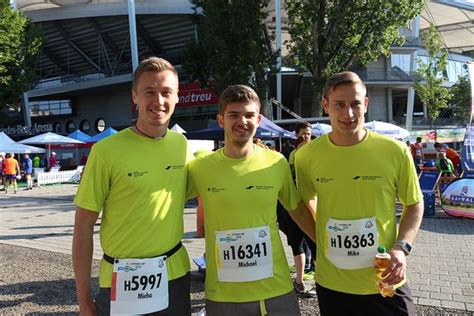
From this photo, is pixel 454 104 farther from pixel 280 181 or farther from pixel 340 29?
pixel 280 181

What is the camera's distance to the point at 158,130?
2.37 metres

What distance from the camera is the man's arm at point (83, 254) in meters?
2.21

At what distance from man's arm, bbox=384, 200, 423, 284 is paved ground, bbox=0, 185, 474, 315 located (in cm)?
225

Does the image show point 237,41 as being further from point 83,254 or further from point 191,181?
point 83,254

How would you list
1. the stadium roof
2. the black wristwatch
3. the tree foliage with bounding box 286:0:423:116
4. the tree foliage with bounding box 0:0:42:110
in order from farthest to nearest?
the stadium roof < the tree foliage with bounding box 0:0:42:110 < the tree foliage with bounding box 286:0:423:116 < the black wristwatch

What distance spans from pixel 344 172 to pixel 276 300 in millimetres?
826

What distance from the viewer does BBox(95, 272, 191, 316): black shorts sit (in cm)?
224

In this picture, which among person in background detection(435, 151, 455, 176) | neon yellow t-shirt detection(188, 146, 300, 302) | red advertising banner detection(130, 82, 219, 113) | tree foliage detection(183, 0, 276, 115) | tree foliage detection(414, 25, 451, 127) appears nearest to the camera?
neon yellow t-shirt detection(188, 146, 300, 302)

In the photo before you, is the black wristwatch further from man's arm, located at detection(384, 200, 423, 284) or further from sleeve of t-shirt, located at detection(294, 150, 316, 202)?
sleeve of t-shirt, located at detection(294, 150, 316, 202)

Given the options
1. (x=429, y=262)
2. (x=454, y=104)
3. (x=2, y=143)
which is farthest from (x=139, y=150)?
(x=454, y=104)

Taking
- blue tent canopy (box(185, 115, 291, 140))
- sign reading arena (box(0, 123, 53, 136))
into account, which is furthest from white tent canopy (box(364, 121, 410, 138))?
sign reading arena (box(0, 123, 53, 136))

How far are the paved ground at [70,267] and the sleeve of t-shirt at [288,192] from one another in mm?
2140

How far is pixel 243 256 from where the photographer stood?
241cm

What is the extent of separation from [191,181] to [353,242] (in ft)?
3.30
